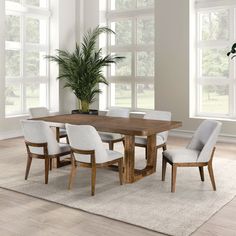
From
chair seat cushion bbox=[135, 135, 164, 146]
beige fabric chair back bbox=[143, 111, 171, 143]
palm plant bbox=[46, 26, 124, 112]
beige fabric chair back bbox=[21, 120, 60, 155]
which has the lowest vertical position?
chair seat cushion bbox=[135, 135, 164, 146]

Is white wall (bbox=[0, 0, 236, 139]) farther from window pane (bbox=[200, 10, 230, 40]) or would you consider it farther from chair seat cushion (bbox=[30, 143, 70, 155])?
chair seat cushion (bbox=[30, 143, 70, 155])

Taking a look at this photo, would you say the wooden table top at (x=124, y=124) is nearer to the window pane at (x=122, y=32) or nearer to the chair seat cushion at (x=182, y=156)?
the chair seat cushion at (x=182, y=156)

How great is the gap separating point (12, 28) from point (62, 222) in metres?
5.80

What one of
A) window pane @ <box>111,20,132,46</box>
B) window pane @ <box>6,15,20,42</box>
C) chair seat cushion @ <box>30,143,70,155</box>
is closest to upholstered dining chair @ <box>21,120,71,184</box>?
A: chair seat cushion @ <box>30,143,70,155</box>

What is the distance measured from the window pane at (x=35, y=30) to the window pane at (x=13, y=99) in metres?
1.13

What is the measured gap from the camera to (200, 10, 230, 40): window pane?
7738 mm

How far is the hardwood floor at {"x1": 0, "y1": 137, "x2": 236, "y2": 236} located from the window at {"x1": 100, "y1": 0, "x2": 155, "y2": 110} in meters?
5.24

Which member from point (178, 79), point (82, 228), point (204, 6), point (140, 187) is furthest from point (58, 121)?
point (204, 6)

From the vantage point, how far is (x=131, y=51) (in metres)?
9.09

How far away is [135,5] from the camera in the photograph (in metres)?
8.96

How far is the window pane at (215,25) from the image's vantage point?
7738 millimetres

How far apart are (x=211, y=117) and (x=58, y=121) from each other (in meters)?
3.90

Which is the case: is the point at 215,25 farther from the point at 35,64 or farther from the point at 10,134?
the point at 10,134

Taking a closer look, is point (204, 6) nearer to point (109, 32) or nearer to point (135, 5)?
point (135, 5)
